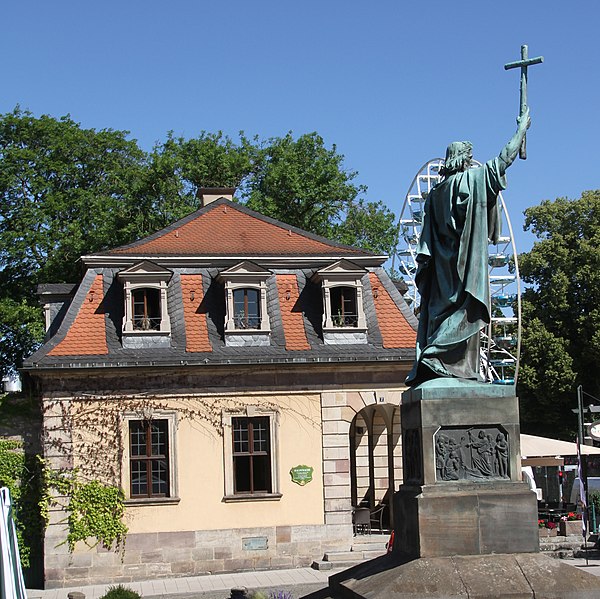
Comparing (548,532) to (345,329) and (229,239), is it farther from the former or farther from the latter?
(229,239)

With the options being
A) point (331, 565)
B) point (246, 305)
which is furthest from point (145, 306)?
point (331, 565)

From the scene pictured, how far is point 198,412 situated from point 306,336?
10.3 feet

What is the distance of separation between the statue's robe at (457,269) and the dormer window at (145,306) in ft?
46.2

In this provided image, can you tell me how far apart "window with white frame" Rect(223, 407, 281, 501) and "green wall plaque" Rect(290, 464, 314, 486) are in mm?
419

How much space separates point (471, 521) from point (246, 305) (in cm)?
1584

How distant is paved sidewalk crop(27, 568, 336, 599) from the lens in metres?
21.8

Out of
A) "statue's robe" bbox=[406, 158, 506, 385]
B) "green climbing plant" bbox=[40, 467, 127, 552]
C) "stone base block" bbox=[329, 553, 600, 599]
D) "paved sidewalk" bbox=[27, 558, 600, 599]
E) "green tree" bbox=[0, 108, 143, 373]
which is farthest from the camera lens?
"green tree" bbox=[0, 108, 143, 373]

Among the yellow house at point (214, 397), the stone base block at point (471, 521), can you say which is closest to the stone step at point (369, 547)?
the yellow house at point (214, 397)

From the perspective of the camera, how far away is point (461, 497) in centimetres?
1024

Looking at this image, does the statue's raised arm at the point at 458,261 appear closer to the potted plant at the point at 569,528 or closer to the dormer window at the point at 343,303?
the dormer window at the point at 343,303

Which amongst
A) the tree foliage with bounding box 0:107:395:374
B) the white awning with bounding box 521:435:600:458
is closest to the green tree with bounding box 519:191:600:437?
the tree foliage with bounding box 0:107:395:374

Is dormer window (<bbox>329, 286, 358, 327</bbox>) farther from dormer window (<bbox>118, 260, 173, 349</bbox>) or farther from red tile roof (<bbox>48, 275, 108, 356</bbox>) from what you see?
red tile roof (<bbox>48, 275, 108, 356</bbox>)

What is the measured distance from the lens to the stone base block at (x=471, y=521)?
33.3 feet

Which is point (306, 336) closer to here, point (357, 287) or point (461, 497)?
point (357, 287)
